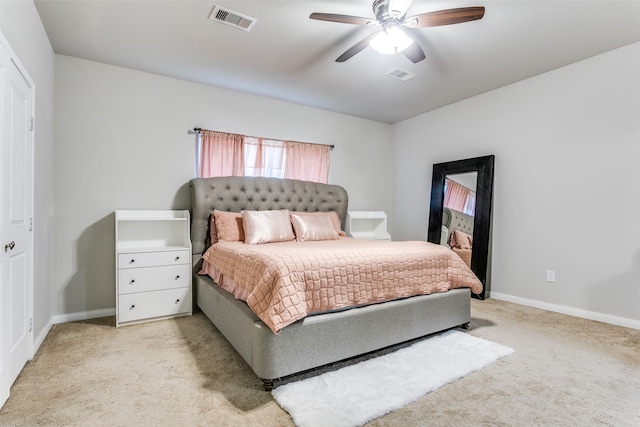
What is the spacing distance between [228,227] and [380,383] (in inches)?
84.6

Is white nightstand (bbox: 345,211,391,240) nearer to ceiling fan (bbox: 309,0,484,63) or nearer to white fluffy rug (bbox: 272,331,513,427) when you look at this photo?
white fluffy rug (bbox: 272,331,513,427)

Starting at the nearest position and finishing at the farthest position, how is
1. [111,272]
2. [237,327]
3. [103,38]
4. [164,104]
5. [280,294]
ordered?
[280,294]
[237,327]
[103,38]
[111,272]
[164,104]

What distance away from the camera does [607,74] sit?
117 inches

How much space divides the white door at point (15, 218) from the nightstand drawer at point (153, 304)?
0.71 meters

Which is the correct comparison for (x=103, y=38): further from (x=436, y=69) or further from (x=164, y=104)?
(x=436, y=69)

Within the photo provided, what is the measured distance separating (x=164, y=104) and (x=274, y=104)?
1.34 meters

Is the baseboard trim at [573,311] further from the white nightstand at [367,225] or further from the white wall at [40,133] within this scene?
the white wall at [40,133]

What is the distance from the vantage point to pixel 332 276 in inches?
79.4

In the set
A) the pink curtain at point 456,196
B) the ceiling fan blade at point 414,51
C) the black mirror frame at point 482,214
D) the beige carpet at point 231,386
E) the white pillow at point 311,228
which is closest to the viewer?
the beige carpet at point 231,386

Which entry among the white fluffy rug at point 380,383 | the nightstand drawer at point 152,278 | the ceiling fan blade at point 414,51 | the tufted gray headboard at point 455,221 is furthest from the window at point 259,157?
the white fluffy rug at point 380,383

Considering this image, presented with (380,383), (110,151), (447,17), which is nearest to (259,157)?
(110,151)

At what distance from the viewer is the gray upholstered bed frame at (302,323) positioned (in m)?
1.80

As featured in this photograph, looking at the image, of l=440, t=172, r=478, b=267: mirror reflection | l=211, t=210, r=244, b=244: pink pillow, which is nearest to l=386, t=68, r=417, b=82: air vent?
l=440, t=172, r=478, b=267: mirror reflection

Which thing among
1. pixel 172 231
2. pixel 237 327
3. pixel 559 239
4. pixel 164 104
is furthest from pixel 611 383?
pixel 164 104
